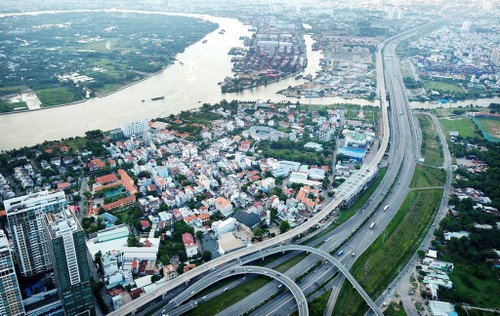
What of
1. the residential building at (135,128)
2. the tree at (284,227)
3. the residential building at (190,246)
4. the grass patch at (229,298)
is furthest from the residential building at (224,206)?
the residential building at (135,128)

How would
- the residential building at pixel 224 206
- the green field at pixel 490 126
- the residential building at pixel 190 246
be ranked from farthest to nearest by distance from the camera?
the green field at pixel 490 126
the residential building at pixel 224 206
the residential building at pixel 190 246

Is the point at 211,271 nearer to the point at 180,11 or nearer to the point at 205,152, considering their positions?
the point at 205,152

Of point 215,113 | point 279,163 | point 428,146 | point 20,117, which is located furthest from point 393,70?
point 20,117

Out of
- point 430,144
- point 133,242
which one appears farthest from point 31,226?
point 430,144

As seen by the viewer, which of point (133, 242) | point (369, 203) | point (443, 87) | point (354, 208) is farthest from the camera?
point (443, 87)

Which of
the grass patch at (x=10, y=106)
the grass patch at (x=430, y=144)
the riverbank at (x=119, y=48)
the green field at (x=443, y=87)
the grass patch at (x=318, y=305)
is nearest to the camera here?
the grass patch at (x=318, y=305)

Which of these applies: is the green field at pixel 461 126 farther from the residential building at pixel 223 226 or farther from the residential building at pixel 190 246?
the residential building at pixel 190 246

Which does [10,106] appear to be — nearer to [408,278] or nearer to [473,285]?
[408,278]
